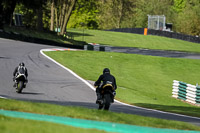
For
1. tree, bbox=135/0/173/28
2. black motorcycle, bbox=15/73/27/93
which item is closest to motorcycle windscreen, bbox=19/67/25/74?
black motorcycle, bbox=15/73/27/93

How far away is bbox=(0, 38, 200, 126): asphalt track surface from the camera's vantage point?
1574 centimetres

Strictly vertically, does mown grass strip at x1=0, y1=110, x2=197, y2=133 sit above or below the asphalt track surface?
above

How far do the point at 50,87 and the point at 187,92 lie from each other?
9.04 metres

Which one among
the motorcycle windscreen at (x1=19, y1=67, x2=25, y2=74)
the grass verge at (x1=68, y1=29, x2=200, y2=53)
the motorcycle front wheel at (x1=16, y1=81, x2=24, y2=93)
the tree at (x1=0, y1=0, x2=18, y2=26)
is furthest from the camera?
the grass verge at (x1=68, y1=29, x2=200, y2=53)

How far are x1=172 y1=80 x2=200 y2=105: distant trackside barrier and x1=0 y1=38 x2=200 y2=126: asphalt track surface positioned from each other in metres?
6.17

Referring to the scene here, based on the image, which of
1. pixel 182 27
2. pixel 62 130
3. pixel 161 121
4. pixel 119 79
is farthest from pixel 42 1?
pixel 182 27

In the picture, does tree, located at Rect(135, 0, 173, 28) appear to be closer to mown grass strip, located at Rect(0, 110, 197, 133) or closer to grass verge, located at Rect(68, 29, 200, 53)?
grass verge, located at Rect(68, 29, 200, 53)

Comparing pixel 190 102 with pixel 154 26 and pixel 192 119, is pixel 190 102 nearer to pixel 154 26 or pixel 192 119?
pixel 192 119

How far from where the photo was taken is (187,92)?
2439 cm

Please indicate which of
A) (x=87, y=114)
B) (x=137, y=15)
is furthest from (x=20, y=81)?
(x=137, y=15)

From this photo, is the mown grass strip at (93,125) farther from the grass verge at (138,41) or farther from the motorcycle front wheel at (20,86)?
the grass verge at (138,41)

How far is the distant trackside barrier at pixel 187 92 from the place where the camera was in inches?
938

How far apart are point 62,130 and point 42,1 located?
37.7 metres

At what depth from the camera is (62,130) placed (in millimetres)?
7547
